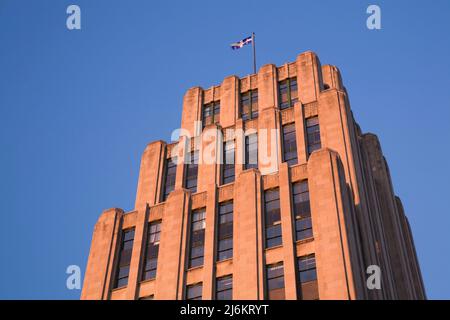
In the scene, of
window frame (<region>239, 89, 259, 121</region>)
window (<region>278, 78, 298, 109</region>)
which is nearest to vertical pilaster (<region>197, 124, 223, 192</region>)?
window frame (<region>239, 89, 259, 121</region>)

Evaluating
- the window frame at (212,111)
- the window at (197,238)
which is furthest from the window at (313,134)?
the window frame at (212,111)

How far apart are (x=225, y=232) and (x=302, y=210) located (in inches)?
241

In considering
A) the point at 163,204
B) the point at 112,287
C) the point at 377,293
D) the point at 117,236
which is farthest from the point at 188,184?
the point at 377,293

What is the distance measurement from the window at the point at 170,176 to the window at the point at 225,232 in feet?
27.0

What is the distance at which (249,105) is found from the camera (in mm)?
71125

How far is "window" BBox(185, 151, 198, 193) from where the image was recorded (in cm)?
6230

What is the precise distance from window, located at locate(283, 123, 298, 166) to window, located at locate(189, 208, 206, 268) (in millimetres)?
8680

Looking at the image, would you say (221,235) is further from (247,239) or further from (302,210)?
(302,210)

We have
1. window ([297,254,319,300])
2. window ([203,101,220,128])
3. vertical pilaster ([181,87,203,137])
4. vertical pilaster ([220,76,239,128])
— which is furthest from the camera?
window ([203,101,220,128])

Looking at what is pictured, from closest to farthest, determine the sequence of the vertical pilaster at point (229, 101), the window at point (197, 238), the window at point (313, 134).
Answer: the window at point (197, 238) < the window at point (313, 134) < the vertical pilaster at point (229, 101)

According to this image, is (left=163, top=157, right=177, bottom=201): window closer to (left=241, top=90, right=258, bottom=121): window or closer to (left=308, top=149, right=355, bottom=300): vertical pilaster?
(left=241, top=90, right=258, bottom=121): window

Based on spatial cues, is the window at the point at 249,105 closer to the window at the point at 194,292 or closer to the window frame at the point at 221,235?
the window frame at the point at 221,235

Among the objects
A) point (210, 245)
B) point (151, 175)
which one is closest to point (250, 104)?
point (151, 175)

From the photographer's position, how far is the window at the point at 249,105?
229ft
